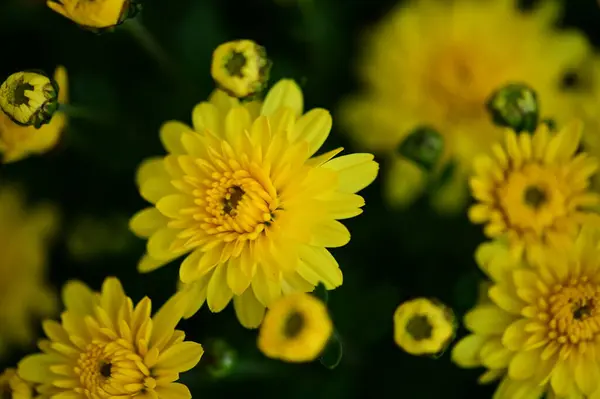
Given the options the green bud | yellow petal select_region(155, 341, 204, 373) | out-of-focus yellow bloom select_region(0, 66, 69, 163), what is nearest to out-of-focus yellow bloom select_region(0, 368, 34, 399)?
yellow petal select_region(155, 341, 204, 373)

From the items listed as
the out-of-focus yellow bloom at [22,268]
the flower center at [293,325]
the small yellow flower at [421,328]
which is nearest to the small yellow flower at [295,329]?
the flower center at [293,325]

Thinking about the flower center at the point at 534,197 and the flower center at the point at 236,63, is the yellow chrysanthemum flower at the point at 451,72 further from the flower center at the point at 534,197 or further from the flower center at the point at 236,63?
the flower center at the point at 236,63

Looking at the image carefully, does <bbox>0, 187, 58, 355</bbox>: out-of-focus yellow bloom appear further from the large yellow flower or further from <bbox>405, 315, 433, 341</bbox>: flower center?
<bbox>405, 315, 433, 341</bbox>: flower center

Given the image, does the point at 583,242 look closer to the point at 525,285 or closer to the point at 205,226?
the point at 525,285

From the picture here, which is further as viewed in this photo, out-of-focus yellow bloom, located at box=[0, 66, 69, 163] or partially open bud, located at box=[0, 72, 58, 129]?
out-of-focus yellow bloom, located at box=[0, 66, 69, 163]

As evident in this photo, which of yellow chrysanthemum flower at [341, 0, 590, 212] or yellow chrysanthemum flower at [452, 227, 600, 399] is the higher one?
yellow chrysanthemum flower at [341, 0, 590, 212]

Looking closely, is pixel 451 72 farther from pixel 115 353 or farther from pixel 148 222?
pixel 115 353

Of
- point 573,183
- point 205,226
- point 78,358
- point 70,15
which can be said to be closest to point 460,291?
point 573,183
